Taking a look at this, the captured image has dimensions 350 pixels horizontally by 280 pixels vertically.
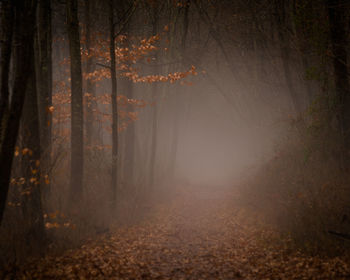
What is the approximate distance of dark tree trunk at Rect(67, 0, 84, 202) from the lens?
313 inches

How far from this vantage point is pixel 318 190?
7.98 meters

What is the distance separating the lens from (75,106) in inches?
327

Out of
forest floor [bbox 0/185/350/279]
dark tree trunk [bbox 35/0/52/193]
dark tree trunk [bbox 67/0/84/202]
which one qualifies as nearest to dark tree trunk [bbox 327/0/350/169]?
forest floor [bbox 0/185/350/279]

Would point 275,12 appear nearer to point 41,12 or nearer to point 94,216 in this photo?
point 41,12

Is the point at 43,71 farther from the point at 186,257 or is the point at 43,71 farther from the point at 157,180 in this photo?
the point at 157,180

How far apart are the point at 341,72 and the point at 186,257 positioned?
7.70 m

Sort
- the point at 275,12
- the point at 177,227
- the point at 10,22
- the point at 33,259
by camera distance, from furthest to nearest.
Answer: the point at 275,12 < the point at 177,227 < the point at 33,259 < the point at 10,22

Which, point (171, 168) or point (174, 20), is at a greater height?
point (174, 20)

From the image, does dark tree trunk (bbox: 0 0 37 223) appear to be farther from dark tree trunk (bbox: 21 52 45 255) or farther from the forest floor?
the forest floor

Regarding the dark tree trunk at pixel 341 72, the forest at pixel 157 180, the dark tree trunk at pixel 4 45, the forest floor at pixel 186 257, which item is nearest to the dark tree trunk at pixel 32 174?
the forest at pixel 157 180

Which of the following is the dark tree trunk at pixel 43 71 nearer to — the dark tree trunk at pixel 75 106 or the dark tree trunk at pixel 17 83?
the dark tree trunk at pixel 75 106

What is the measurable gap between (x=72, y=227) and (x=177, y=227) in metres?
3.46

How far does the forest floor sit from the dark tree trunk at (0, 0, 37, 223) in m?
1.94

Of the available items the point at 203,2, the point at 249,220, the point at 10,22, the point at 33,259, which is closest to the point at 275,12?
the point at 203,2
